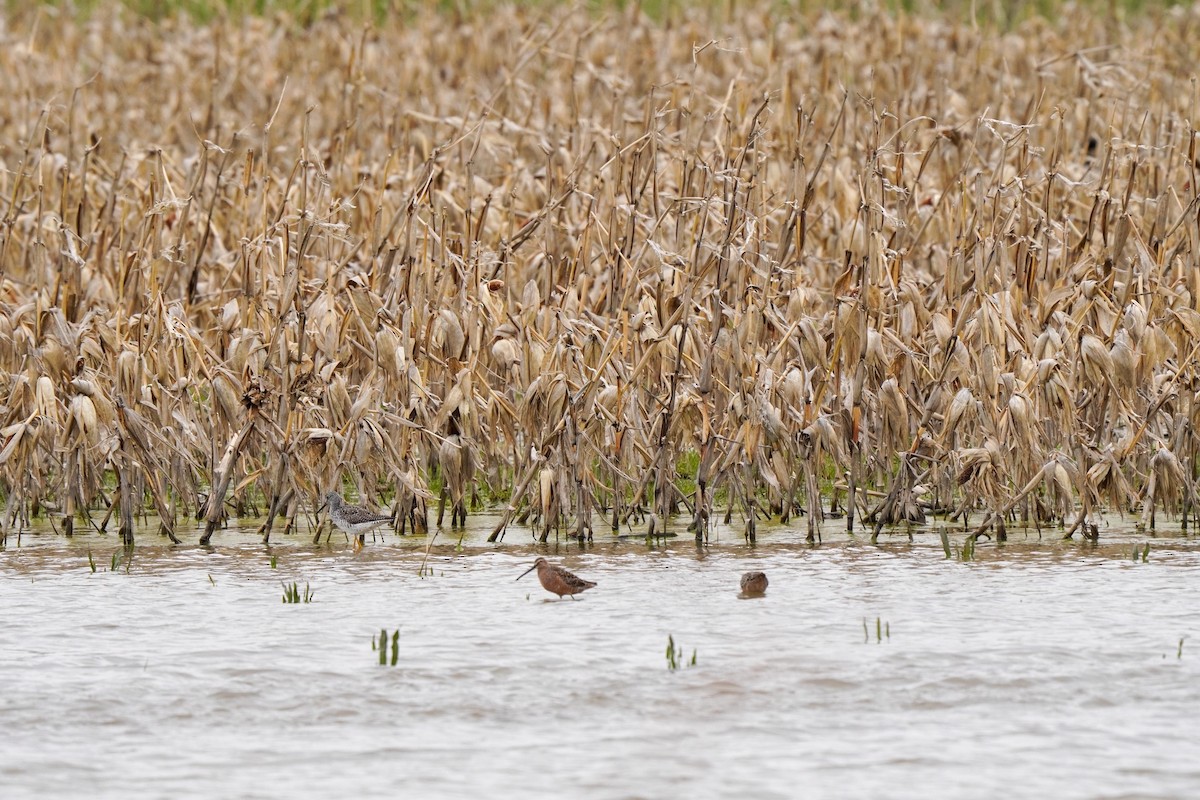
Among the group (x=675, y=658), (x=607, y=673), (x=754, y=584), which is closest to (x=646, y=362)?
(x=754, y=584)

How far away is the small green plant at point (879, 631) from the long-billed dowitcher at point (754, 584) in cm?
50

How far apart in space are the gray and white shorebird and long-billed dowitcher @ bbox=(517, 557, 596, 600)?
3.09ft

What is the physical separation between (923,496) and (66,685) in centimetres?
409

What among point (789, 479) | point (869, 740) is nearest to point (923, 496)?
point (789, 479)

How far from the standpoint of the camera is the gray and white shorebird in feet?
23.1

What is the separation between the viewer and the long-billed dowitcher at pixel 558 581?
20.7 feet

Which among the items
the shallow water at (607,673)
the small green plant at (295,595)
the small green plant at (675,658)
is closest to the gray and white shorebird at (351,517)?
the shallow water at (607,673)

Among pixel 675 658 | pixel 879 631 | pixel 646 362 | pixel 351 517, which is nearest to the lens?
pixel 675 658

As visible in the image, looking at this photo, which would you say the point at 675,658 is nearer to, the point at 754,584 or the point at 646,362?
the point at 754,584

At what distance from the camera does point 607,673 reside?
5453 mm

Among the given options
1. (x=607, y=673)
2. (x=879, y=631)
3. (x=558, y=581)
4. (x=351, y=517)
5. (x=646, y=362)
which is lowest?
(x=607, y=673)

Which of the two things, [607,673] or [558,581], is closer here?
[607,673]

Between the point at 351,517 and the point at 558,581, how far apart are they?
111cm

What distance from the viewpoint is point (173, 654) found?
223 inches
